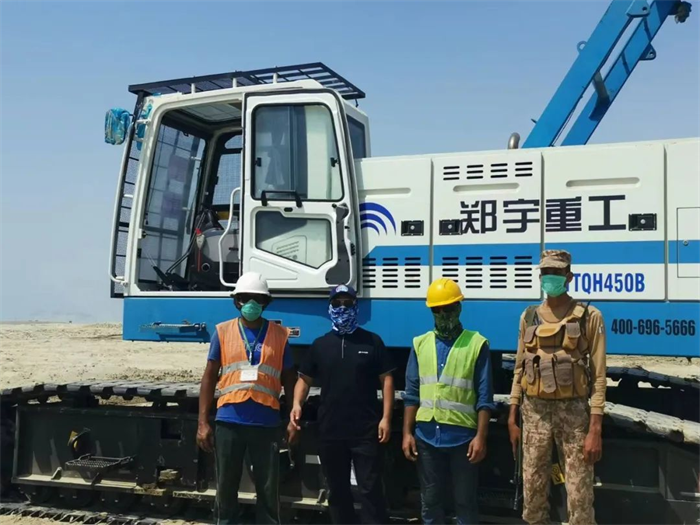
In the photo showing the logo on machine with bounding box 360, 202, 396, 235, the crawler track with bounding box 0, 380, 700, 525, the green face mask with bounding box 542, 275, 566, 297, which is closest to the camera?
the green face mask with bounding box 542, 275, 566, 297

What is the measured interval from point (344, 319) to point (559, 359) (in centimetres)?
152

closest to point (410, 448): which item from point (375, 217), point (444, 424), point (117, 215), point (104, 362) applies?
point (444, 424)

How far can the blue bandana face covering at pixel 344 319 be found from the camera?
543 cm

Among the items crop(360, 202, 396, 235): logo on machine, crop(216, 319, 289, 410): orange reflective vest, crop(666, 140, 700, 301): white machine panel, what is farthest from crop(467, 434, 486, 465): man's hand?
crop(360, 202, 396, 235): logo on machine

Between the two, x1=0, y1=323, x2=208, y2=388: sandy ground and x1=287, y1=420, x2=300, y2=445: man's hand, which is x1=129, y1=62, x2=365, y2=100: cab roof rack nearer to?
x1=287, y1=420, x2=300, y2=445: man's hand

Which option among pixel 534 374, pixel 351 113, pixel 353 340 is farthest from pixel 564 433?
pixel 351 113

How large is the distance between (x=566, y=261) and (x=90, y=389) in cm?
459

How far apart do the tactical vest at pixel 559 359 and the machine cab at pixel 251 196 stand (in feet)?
5.85

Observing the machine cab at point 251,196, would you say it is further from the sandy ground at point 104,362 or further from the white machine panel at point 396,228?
the sandy ground at point 104,362

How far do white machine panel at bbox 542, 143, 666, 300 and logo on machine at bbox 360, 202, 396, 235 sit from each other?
1.26 m

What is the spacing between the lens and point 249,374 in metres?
5.49

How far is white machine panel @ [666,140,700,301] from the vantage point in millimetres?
5559

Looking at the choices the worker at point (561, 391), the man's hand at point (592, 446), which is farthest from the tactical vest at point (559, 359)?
the man's hand at point (592, 446)

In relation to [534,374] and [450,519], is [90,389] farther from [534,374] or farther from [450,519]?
[534,374]
